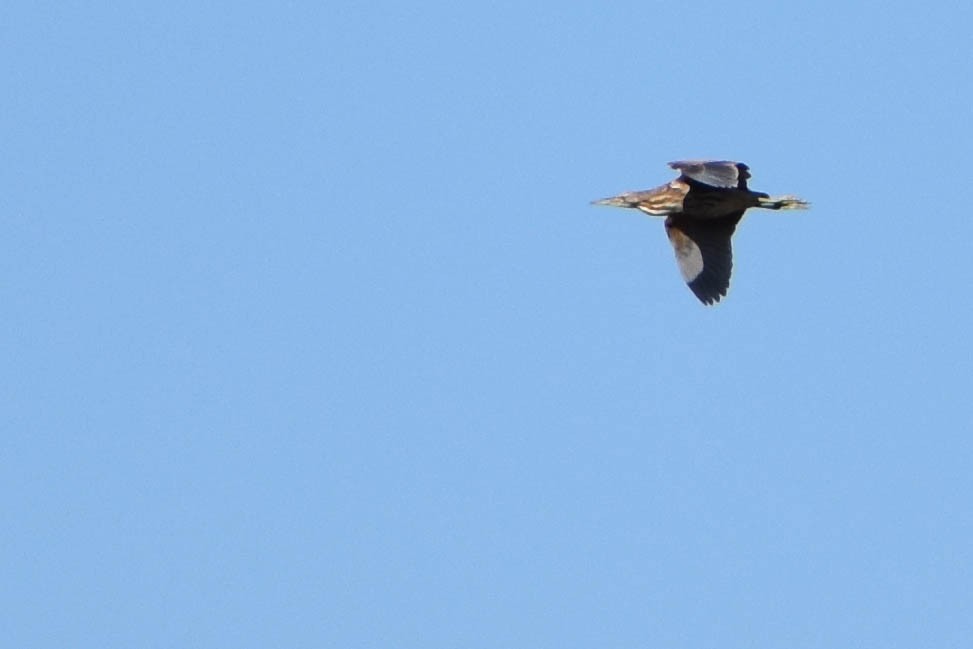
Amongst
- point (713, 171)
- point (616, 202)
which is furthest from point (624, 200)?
point (713, 171)

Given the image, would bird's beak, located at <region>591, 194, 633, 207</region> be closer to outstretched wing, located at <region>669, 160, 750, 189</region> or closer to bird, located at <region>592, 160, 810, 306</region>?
bird, located at <region>592, 160, 810, 306</region>

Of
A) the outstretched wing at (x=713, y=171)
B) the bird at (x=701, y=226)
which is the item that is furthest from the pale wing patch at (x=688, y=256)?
the outstretched wing at (x=713, y=171)

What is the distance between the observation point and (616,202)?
23.0 metres

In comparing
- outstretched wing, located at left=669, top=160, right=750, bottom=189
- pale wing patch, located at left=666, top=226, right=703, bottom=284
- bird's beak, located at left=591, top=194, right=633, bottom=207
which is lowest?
outstretched wing, located at left=669, top=160, right=750, bottom=189

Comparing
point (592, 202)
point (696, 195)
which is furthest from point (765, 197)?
point (592, 202)

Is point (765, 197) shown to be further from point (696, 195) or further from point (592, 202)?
point (592, 202)

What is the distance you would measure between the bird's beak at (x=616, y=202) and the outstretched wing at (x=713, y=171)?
252 centimetres

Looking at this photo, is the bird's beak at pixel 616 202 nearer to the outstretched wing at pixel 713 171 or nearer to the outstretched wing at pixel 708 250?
the outstretched wing at pixel 708 250

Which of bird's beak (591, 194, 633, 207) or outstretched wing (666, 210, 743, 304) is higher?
bird's beak (591, 194, 633, 207)

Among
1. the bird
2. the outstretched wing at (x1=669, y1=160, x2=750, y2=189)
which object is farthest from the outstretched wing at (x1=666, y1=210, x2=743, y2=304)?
the outstretched wing at (x1=669, y1=160, x2=750, y2=189)

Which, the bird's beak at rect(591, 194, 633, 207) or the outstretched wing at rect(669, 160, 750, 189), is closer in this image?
the outstretched wing at rect(669, 160, 750, 189)

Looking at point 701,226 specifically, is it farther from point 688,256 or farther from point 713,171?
point 713,171

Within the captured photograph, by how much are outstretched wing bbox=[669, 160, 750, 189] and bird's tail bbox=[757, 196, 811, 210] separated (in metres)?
1.69

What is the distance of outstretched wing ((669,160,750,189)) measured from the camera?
19719mm
